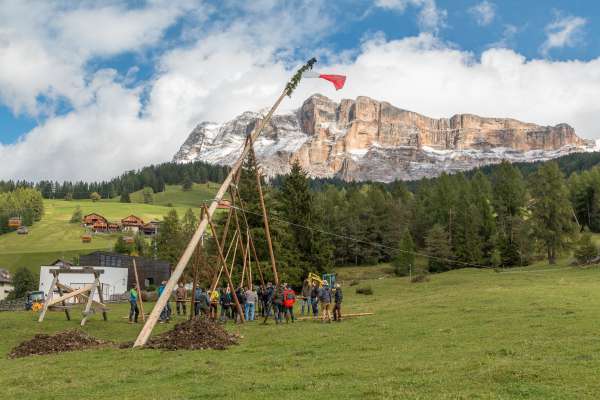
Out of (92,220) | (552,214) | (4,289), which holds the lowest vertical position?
(4,289)

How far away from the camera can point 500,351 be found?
1543 centimetres

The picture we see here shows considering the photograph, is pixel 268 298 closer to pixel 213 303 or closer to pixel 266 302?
pixel 266 302

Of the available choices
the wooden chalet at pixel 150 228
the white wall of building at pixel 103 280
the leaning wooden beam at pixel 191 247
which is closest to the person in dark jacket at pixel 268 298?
the leaning wooden beam at pixel 191 247

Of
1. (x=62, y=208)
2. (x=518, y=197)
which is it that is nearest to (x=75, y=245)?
(x=62, y=208)

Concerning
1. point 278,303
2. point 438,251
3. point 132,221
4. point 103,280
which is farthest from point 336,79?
point 132,221

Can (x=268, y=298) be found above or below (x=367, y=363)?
below

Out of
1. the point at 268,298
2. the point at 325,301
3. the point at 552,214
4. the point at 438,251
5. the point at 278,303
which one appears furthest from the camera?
the point at 438,251

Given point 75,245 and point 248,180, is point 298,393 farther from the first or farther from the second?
point 75,245

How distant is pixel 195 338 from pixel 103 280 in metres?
54.9

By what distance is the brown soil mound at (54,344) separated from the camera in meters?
20.1

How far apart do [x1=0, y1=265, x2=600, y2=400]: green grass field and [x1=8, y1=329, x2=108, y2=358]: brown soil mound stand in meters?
1.00

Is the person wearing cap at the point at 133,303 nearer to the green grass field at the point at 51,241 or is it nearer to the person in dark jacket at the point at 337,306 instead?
the person in dark jacket at the point at 337,306

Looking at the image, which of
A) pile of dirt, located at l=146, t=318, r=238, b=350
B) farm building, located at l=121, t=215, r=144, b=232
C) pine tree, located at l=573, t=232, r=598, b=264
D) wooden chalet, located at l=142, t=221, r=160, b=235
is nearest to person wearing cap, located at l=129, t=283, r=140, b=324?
pile of dirt, located at l=146, t=318, r=238, b=350

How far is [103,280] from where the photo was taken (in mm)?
70375
